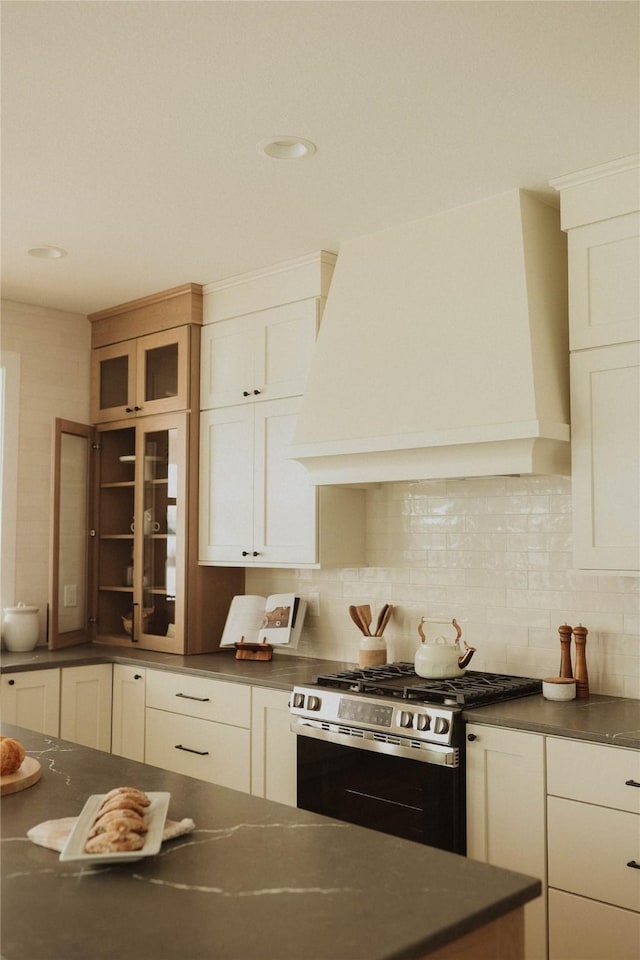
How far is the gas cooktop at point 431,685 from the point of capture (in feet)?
10.1

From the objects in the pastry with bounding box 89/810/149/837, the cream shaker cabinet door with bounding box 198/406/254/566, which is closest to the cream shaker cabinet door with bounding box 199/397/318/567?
the cream shaker cabinet door with bounding box 198/406/254/566

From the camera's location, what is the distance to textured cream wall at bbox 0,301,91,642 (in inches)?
189

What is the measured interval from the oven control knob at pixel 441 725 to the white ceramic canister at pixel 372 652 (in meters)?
0.84

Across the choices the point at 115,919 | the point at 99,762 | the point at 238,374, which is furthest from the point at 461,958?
the point at 238,374

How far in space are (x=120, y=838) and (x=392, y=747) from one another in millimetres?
1626

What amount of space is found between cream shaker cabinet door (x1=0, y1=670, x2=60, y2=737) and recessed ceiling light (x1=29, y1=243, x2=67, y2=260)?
1.94 m

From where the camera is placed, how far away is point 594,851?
2.62 metres

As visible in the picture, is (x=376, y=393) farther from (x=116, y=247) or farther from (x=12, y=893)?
(x=12, y=893)

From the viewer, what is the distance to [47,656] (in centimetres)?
439

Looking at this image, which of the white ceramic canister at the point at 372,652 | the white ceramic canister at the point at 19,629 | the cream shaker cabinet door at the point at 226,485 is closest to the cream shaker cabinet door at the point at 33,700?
the white ceramic canister at the point at 19,629

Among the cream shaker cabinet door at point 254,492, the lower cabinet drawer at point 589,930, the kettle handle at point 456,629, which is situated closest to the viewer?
the lower cabinet drawer at point 589,930

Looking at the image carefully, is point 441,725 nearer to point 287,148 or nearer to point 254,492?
point 254,492

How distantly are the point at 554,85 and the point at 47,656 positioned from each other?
135 inches

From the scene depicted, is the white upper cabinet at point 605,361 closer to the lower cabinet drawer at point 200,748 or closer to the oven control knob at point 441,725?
→ the oven control knob at point 441,725
